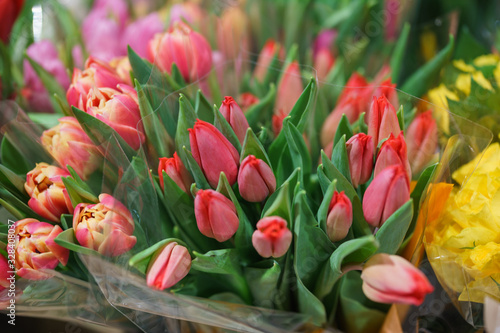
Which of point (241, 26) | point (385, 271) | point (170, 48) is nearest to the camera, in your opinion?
point (385, 271)

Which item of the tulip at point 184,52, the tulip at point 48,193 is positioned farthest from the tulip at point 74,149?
the tulip at point 184,52

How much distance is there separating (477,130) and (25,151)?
536 mm

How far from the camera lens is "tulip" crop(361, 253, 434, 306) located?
367mm

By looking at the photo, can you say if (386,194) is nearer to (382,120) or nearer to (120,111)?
(382,120)

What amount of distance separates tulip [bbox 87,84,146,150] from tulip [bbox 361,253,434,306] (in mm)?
268

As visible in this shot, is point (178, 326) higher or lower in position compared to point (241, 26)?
lower

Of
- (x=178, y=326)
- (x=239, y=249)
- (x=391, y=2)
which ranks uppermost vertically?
(x=391, y=2)

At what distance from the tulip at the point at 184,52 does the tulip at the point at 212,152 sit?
0.58 feet

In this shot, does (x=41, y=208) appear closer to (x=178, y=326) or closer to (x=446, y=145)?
(x=178, y=326)

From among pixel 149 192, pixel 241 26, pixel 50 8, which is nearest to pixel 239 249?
pixel 149 192

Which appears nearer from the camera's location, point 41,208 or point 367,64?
point 41,208

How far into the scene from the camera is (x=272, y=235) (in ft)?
1.29

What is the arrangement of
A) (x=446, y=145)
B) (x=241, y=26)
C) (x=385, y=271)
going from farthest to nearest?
1. (x=241, y=26)
2. (x=446, y=145)
3. (x=385, y=271)

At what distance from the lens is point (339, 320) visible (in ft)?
1.74
